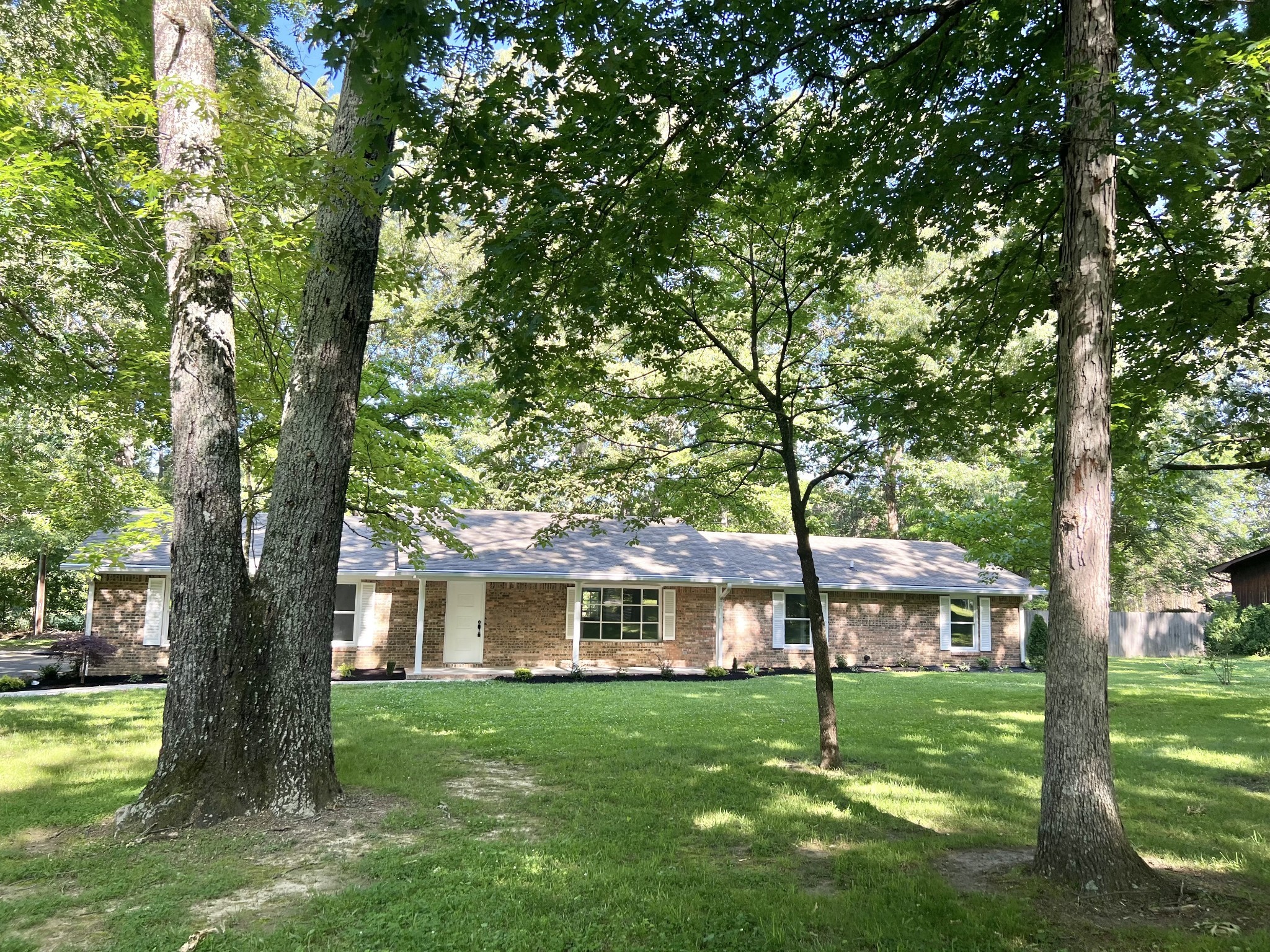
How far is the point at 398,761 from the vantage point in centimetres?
754

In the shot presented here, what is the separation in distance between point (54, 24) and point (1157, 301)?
13.3 m

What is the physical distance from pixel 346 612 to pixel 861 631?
13.4 metres

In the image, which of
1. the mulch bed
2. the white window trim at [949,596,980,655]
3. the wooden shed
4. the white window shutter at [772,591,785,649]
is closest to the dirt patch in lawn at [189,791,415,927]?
the mulch bed

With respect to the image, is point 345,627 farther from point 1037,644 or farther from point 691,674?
point 1037,644

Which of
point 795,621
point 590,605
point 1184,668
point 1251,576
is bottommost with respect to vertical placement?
point 1184,668

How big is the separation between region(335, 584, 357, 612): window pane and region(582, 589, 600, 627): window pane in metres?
5.39

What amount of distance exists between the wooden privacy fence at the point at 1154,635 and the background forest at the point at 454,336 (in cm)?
2132

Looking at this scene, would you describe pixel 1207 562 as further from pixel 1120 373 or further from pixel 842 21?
pixel 842 21

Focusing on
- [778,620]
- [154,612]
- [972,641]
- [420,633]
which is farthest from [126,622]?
[972,641]

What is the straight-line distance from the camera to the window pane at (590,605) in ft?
63.8

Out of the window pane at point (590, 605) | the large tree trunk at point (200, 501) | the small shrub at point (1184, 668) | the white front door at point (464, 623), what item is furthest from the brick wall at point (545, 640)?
the large tree trunk at point (200, 501)

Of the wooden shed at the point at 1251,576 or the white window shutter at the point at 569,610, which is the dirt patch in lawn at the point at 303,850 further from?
the wooden shed at the point at 1251,576

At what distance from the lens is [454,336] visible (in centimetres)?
645

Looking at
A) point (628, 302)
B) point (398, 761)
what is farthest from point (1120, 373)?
point (398, 761)
